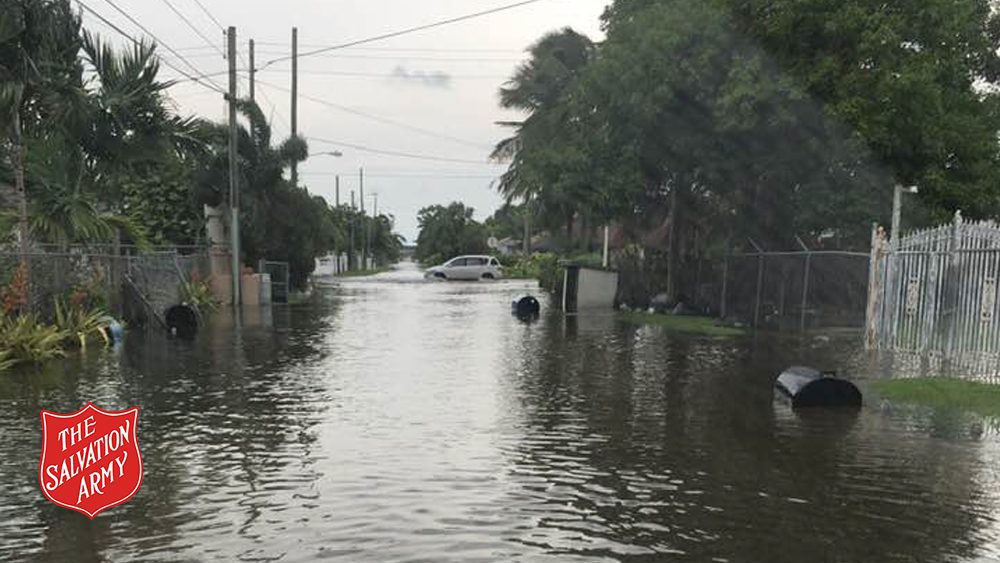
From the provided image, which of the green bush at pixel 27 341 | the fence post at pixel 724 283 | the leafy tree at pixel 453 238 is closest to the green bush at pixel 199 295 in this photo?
the green bush at pixel 27 341

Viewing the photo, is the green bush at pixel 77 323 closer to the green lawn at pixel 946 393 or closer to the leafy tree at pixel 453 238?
the green lawn at pixel 946 393

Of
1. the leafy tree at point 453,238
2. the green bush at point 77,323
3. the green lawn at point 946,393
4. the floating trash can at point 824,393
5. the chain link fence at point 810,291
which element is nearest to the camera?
the green lawn at point 946,393

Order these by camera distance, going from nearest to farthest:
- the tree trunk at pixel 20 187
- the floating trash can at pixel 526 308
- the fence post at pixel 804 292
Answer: the tree trunk at pixel 20 187 → the fence post at pixel 804 292 → the floating trash can at pixel 526 308

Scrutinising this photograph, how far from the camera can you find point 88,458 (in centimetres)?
458

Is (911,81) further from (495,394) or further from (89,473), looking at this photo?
(89,473)

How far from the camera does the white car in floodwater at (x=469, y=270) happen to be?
5406 centimetres

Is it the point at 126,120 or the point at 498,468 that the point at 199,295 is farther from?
the point at 498,468

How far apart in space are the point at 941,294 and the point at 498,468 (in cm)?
734

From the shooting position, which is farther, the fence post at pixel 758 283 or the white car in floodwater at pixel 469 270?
the white car in floodwater at pixel 469 270

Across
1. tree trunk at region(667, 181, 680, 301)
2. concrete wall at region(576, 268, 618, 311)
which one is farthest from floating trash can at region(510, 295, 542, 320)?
tree trunk at region(667, 181, 680, 301)

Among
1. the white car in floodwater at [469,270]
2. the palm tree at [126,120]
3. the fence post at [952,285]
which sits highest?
the palm tree at [126,120]

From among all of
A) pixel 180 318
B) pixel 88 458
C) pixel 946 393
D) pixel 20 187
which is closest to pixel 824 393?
pixel 946 393

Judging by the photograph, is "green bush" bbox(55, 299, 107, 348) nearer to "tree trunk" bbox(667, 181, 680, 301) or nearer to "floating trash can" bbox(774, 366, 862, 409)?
"floating trash can" bbox(774, 366, 862, 409)

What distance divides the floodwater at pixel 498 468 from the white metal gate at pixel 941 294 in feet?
3.28
